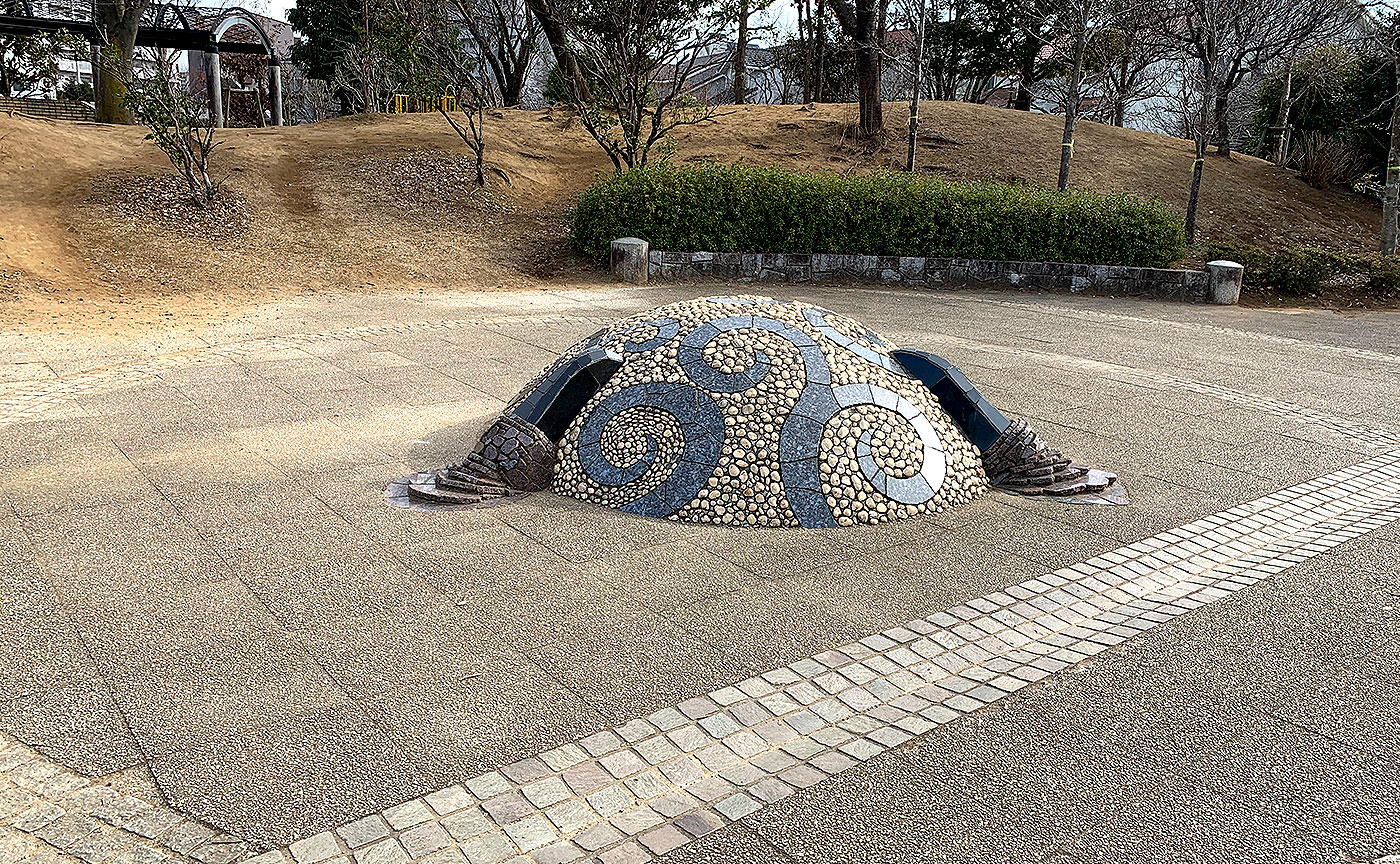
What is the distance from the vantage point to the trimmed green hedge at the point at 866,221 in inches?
571

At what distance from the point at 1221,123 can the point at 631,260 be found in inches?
527

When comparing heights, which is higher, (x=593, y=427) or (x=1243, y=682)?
(x=593, y=427)

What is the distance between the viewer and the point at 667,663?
4.07 m

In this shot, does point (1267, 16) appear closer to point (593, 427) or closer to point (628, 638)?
point (593, 427)

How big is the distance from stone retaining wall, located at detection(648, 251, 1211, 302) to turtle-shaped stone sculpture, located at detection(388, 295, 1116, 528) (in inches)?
328

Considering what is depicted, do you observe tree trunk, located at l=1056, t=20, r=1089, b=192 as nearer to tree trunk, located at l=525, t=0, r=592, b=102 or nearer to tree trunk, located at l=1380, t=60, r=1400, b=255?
tree trunk, located at l=1380, t=60, r=1400, b=255

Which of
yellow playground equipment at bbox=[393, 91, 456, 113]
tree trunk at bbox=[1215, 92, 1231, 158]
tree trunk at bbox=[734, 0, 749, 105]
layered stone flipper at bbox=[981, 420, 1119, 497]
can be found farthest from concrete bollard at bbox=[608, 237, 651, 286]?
yellow playground equipment at bbox=[393, 91, 456, 113]

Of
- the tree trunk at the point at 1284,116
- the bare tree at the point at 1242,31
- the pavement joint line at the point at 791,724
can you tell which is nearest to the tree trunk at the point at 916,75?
the bare tree at the point at 1242,31

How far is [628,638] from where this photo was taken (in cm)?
425

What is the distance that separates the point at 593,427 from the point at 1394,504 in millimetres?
4713

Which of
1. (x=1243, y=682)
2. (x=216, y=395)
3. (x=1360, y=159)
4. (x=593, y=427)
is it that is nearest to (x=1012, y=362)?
(x=593, y=427)

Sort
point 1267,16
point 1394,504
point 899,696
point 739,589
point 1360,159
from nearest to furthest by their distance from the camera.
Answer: point 899,696, point 739,589, point 1394,504, point 1267,16, point 1360,159

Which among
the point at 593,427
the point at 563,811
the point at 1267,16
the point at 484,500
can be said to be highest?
the point at 1267,16

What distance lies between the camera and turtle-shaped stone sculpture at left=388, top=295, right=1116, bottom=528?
5395 millimetres
